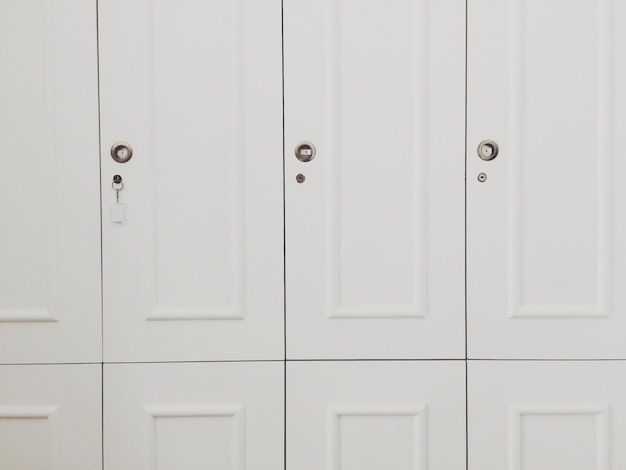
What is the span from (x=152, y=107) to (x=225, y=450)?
87cm

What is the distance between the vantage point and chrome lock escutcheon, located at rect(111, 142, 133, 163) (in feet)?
5.31

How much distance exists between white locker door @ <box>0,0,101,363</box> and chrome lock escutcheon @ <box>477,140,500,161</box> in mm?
946

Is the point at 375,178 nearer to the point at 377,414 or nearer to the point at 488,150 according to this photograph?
the point at 488,150

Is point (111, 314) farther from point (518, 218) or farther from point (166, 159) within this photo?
point (518, 218)

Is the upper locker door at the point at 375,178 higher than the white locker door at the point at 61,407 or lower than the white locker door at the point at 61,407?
higher

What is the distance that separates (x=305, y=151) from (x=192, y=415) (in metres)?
0.71

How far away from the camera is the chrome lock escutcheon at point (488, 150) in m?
1.61

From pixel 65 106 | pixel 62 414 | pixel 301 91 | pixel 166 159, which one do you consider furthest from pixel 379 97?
pixel 62 414

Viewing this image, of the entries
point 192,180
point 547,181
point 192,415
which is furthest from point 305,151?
point 192,415

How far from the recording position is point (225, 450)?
1.63 meters

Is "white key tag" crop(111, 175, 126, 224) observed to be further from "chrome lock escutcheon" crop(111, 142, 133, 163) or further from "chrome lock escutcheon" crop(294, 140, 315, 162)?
"chrome lock escutcheon" crop(294, 140, 315, 162)

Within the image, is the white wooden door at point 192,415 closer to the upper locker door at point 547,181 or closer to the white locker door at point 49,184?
the white locker door at point 49,184

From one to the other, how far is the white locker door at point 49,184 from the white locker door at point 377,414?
53 cm

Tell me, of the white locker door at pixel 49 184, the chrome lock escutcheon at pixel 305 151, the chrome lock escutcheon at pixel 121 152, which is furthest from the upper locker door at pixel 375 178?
the white locker door at pixel 49 184
